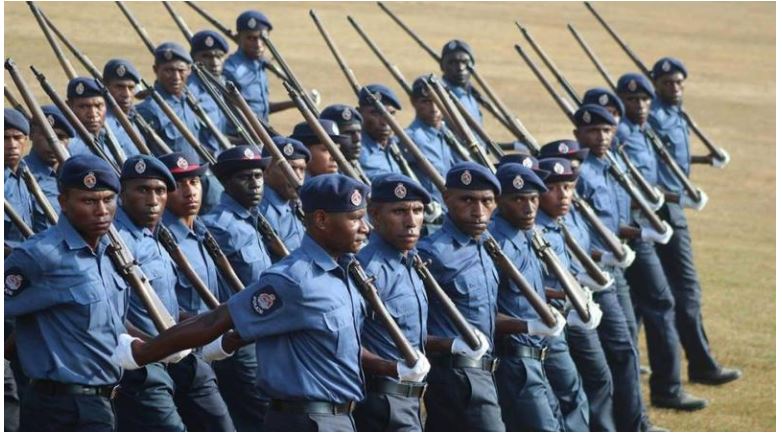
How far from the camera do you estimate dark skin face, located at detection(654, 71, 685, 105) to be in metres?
17.7

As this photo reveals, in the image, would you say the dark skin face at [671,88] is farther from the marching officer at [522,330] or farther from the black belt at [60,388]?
the black belt at [60,388]

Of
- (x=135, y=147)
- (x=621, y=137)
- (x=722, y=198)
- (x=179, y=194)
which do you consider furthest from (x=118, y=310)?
(x=722, y=198)

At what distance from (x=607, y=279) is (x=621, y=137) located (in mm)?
3578

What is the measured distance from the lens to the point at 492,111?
17.9 m

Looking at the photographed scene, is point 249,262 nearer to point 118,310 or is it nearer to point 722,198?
point 118,310

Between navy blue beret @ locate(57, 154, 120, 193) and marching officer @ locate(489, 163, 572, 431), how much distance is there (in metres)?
2.93

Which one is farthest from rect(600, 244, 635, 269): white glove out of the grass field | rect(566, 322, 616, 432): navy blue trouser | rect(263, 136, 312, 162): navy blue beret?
rect(263, 136, 312, 162): navy blue beret

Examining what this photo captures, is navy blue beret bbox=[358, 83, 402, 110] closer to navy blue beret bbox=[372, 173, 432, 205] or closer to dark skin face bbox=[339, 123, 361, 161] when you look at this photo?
dark skin face bbox=[339, 123, 361, 161]

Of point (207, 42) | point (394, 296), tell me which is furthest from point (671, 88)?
point (394, 296)

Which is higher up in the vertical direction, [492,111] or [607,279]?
[492,111]

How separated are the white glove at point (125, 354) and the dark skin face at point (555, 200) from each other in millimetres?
4333

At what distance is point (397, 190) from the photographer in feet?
33.6

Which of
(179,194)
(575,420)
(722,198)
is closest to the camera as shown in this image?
(179,194)

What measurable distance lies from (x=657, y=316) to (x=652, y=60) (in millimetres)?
21771
